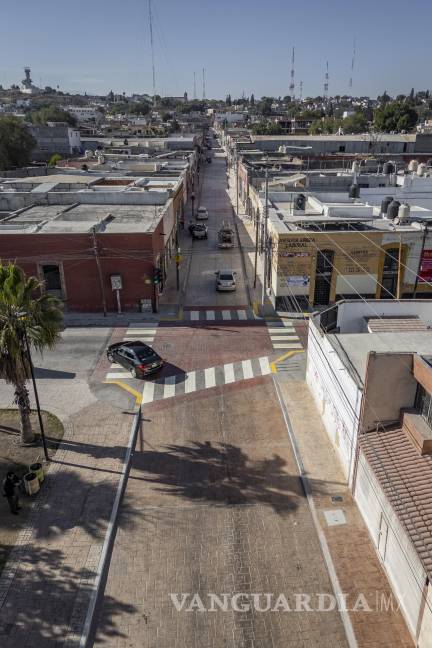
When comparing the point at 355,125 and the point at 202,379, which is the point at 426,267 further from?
the point at 355,125

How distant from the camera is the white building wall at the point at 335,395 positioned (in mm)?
15594

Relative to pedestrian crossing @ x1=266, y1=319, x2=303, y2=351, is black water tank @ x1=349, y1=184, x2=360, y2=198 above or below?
above

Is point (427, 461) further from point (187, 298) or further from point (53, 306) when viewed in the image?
point (187, 298)

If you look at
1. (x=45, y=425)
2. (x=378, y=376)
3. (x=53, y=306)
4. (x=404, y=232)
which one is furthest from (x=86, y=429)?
(x=404, y=232)

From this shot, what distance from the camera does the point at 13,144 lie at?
83.6 m

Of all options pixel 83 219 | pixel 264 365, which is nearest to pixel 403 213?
pixel 264 365

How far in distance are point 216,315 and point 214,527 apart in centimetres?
1814

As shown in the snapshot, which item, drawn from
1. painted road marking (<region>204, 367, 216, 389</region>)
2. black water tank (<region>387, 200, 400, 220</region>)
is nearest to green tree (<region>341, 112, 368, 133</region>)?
black water tank (<region>387, 200, 400, 220</region>)

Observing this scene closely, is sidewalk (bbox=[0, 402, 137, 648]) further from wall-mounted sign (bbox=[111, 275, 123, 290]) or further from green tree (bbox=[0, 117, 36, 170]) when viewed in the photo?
green tree (bbox=[0, 117, 36, 170])

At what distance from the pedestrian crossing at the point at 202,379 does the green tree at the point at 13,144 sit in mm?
75119

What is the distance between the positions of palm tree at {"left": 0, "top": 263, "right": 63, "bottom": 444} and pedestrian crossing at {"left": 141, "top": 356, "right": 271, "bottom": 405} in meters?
6.04

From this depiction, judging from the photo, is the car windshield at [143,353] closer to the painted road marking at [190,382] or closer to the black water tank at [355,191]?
the painted road marking at [190,382]

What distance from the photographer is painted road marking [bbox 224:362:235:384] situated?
2333cm

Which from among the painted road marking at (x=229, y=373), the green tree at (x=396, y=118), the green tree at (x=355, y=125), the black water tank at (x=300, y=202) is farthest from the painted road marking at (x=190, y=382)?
the green tree at (x=355, y=125)
